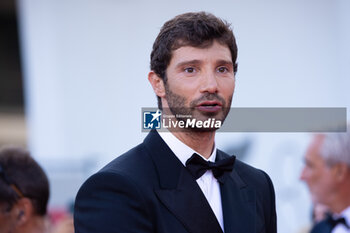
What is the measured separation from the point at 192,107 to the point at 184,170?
30cm

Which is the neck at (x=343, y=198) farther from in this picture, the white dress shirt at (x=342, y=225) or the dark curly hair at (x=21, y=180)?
the dark curly hair at (x=21, y=180)

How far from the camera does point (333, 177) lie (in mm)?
3787

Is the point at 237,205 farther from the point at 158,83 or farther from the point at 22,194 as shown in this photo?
the point at 22,194

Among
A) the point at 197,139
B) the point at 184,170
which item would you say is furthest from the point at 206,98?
the point at 184,170

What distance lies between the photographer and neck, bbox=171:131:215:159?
2.64 meters

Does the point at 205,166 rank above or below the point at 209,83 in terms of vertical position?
below

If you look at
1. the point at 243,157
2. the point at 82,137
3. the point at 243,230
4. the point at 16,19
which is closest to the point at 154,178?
the point at 243,230

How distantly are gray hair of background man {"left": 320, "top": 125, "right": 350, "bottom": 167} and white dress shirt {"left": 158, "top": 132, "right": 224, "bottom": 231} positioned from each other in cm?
134

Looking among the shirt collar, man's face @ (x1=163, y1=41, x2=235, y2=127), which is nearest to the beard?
man's face @ (x1=163, y1=41, x2=235, y2=127)

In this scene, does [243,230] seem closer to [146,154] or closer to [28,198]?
[146,154]

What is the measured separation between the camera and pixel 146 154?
2619mm

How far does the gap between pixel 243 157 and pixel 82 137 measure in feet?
6.97

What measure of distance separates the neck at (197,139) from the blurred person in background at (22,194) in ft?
3.80

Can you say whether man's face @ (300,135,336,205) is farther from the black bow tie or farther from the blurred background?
the blurred background
